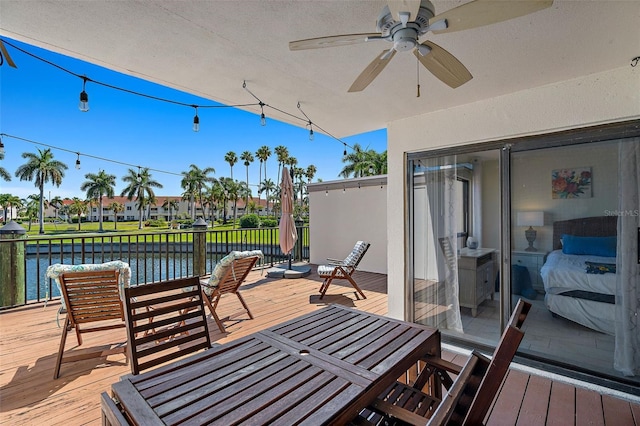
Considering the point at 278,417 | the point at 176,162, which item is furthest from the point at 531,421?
the point at 176,162

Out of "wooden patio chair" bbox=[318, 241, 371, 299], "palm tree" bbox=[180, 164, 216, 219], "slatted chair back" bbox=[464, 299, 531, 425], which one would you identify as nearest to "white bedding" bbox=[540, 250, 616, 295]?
"slatted chair back" bbox=[464, 299, 531, 425]

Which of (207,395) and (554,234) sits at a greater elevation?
(554,234)

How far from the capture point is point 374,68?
188cm

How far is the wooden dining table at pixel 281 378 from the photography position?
1084mm

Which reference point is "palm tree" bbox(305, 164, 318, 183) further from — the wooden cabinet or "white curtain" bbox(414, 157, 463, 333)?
the wooden cabinet

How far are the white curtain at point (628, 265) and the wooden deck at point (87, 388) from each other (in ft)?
1.14

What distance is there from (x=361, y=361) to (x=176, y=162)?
115 ft

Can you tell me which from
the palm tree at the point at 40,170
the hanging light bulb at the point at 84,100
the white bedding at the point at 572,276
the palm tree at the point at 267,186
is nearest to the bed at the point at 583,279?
the white bedding at the point at 572,276

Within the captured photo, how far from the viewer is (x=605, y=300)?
2.47m

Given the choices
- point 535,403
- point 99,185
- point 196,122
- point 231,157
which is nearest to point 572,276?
point 535,403

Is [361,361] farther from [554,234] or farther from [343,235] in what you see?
[343,235]

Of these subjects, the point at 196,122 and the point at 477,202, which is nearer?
the point at 477,202

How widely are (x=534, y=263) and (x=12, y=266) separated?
6.34m

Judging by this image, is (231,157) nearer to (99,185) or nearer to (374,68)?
(99,185)
